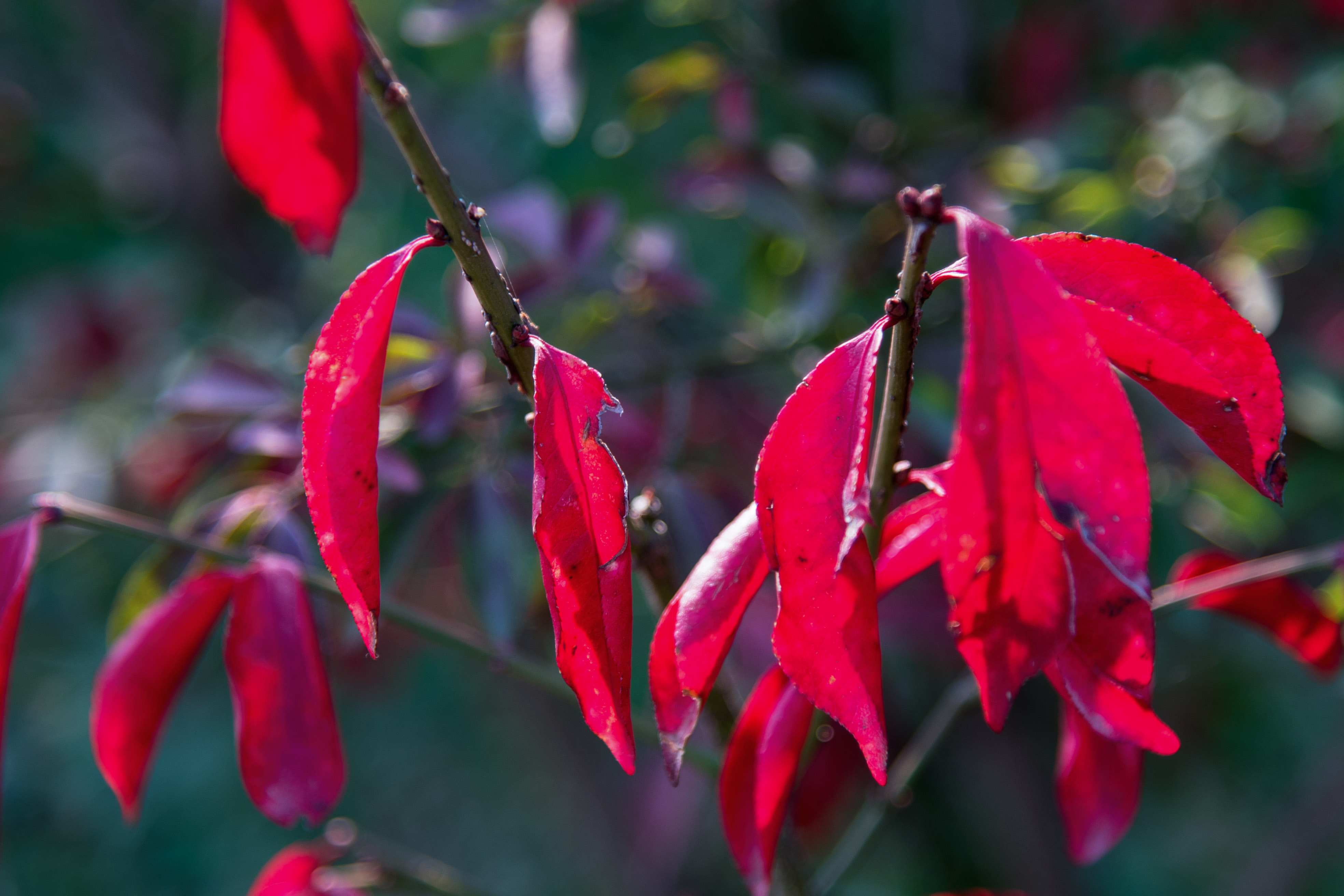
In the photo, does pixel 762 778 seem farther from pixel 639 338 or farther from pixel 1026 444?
pixel 639 338

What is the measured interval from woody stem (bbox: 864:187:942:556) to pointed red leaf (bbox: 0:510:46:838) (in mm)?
379

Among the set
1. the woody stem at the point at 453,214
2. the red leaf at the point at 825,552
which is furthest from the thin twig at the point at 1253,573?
the woody stem at the point at 453,214

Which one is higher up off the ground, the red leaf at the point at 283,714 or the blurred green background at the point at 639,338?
the red leaf at the point at 283,714

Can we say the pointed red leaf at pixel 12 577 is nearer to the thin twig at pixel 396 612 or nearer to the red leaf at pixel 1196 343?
the thin twig at pixel 396 612

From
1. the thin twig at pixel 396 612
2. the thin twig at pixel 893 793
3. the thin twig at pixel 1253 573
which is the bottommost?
the thin twig at pixel 893 793

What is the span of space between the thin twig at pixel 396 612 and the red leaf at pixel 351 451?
18cm

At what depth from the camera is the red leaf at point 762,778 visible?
0.42 meters

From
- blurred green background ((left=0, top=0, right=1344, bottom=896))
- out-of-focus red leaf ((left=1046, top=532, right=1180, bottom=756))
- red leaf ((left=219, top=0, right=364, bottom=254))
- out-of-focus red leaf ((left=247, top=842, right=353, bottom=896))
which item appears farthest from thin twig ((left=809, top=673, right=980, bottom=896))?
red leaf ((left=219, top=0, right=364, bottom=254))

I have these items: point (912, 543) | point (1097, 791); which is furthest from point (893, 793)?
point (912, 543)

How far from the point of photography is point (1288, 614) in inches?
19.7

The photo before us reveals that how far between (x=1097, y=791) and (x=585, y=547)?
1.16 feet

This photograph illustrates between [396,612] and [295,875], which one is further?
[295,875]

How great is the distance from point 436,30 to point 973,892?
2.95 feet

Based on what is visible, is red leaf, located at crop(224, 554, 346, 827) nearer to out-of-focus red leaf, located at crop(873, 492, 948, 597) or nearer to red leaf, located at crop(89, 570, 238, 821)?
red leaf, located at crop(89, 570, 238, 821)
